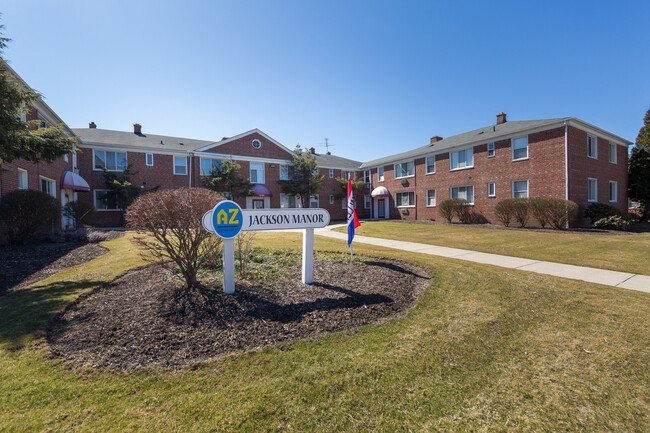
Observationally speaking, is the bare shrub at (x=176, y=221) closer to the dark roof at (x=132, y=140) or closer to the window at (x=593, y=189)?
the dark roof at (x=132, y=140)

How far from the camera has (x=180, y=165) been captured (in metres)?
25.1

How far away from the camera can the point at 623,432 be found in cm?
211

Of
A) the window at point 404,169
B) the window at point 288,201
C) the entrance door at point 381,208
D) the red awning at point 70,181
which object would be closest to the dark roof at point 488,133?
the window at point 404,169

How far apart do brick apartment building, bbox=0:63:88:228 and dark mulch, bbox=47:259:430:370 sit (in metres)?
7.65

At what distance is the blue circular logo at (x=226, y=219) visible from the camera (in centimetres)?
440

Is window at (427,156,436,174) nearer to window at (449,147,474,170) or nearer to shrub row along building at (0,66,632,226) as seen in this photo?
shrub row along building at (0,66,632,226)

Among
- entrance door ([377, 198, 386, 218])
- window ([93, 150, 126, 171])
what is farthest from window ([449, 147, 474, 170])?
window ([93, 150, 126, 171])

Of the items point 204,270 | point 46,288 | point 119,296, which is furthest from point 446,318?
point 46,288

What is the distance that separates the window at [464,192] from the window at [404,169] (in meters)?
4.61

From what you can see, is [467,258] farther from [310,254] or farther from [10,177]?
[10,177]

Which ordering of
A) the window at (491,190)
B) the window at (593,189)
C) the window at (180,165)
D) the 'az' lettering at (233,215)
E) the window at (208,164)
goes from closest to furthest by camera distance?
1. the 'az' lettering at (233,215)
2. the window at (593,189)
3. the window at (491,190)
4. the window at (180,165)
5. the window at (208,164)

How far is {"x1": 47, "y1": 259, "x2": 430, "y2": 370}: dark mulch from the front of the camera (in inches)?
123

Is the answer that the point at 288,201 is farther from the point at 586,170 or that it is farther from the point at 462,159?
the point at 586,170

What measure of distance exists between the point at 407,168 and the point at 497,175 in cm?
848
